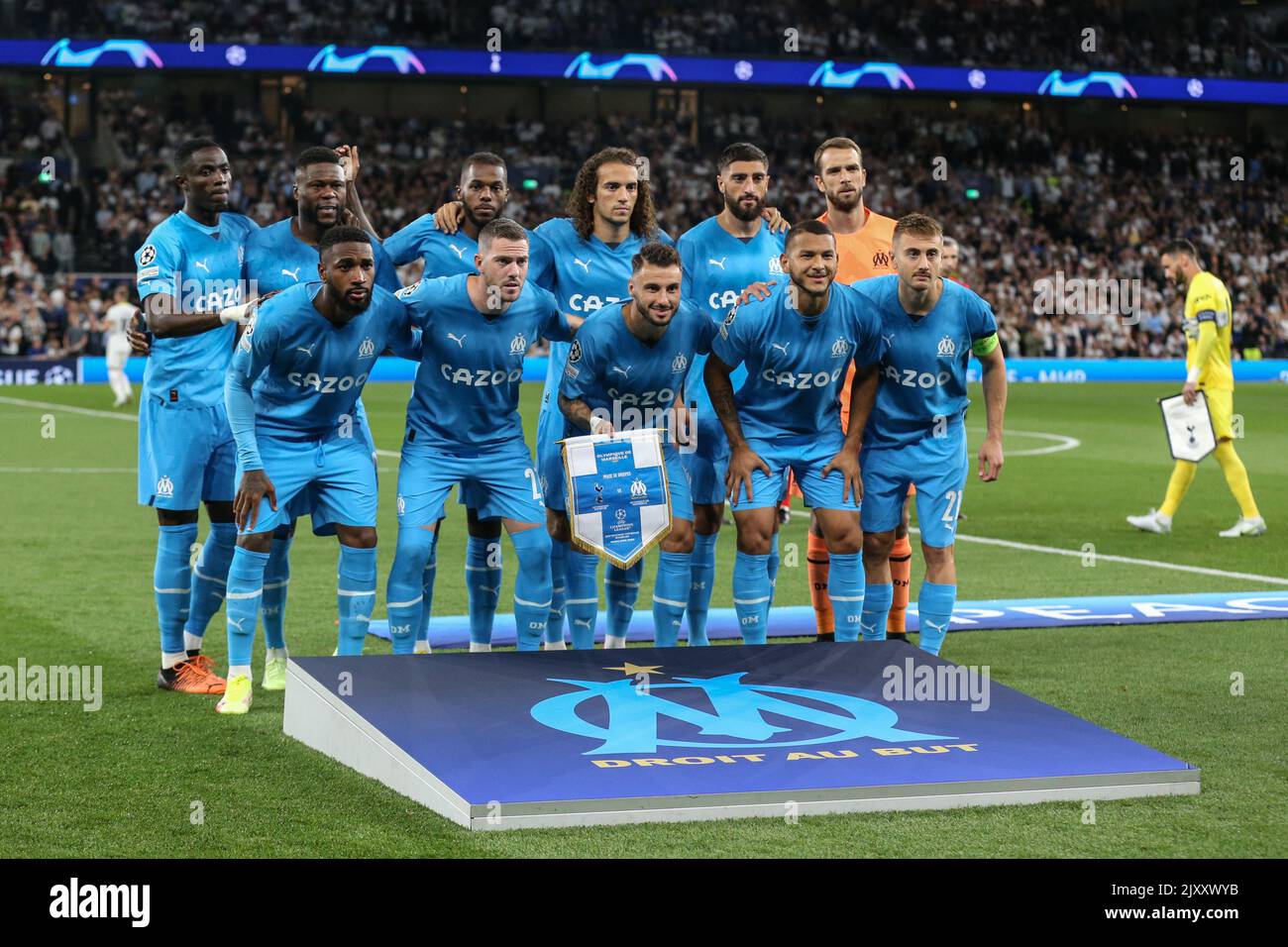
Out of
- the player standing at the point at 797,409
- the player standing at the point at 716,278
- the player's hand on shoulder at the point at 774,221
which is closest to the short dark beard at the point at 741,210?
the player standing at the point at 716,278

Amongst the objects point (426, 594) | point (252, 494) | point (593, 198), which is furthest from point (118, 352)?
point (252, 494)

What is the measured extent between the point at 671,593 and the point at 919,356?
1.49 meters

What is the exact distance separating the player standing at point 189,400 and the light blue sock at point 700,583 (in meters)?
2.09

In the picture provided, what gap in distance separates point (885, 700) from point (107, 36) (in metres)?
34.7

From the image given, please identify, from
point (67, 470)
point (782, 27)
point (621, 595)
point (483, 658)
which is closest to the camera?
point (483, 658)

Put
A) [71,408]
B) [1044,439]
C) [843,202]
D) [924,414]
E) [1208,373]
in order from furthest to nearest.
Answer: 1. [71,408]
2. [1044,439]
3. [1208,373]
4. [843,202]
5. [924,414]

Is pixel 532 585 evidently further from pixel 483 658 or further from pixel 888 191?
pixel 888 191

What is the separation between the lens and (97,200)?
37.3m

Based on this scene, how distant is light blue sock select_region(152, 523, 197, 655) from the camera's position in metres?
7.30

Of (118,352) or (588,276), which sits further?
(118,352)

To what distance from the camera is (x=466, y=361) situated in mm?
6934

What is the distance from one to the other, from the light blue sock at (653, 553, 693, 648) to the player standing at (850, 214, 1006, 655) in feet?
2.80

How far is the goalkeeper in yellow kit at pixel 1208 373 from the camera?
12.6m

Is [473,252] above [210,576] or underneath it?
above
